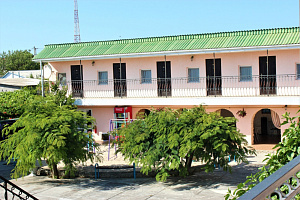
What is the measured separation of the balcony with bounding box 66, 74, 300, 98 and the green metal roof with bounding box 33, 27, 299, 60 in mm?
1805

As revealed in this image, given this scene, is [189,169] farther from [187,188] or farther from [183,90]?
[183,90]

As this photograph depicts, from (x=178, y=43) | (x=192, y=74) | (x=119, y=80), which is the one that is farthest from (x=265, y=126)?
(x=119, y=80)

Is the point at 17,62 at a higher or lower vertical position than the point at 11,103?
higher

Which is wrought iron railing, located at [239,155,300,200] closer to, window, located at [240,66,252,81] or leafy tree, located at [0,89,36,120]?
window, located at [240,66,252,81]

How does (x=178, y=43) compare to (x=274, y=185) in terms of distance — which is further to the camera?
(x=178, y=43)

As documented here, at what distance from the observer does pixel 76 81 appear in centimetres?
2689

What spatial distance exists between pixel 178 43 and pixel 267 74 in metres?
5.39

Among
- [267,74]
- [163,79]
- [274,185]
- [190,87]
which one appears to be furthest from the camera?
[163,79]

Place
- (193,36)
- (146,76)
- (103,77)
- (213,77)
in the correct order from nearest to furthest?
(213,77), (193,36), (146,76), (103,77)

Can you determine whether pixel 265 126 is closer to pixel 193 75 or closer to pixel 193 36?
pixel 193 75

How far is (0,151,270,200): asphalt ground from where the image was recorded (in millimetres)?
13919

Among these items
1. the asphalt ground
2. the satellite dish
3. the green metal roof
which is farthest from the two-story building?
the asphalt ground

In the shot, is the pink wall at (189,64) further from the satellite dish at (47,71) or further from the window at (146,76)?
the satellite dish at (47,71)

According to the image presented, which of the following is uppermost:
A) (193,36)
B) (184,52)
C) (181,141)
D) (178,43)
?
(193,36)
